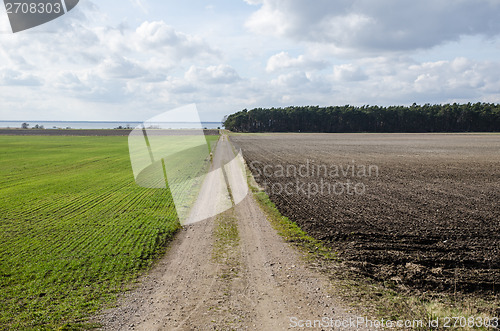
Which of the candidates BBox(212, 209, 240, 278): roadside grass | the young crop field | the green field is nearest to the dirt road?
BBox(212, 209, 240, 278): roadside grass

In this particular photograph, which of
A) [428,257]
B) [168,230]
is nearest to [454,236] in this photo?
[428,257]

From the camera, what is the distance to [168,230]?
37.6ft

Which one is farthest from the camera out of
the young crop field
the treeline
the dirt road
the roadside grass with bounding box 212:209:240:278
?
the treeline

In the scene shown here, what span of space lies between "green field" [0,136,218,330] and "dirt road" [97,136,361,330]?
2.14ft

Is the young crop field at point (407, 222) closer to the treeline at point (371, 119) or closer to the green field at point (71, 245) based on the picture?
the green field at point (71, 245)

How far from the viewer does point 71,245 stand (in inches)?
383

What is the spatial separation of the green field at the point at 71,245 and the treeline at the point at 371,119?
444 ft

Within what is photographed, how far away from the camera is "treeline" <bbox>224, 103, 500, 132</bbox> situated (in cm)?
13312

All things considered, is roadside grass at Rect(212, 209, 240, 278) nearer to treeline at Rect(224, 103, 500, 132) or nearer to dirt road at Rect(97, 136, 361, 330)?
dirt road at Rect(97, 136, 361, 330)

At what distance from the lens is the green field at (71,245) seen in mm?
6551

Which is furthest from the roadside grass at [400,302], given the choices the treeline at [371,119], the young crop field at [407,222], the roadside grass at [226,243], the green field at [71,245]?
the treeline at [371,119]

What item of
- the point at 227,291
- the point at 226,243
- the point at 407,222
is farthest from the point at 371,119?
the point at 227,291

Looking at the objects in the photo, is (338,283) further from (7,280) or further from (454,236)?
(7,280)

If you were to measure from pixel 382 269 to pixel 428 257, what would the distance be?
1.56 metres
